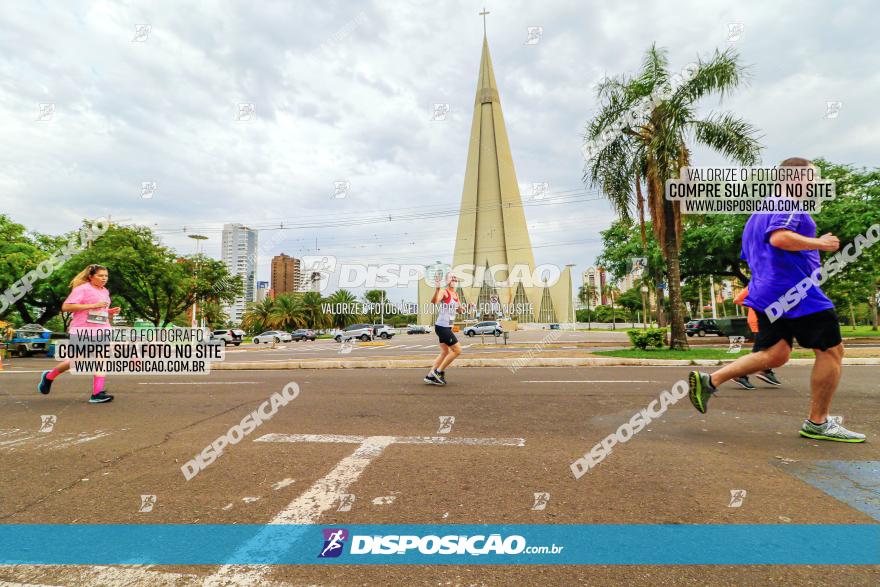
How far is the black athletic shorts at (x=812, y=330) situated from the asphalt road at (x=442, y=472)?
2.65 feet

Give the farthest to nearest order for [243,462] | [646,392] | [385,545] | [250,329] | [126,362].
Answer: [250,329]
[126,362]
[646,392]
[243,462]
[385,545]

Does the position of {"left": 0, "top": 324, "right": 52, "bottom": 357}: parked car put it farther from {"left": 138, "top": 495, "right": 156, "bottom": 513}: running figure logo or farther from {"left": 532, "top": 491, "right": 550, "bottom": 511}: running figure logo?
{"left": 532, "top": 491, "right": 550, "bottom": 511}: running figure logo

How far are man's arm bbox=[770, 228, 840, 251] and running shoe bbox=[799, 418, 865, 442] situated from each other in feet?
4.80

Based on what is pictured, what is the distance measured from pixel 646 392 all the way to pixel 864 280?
69.2ft

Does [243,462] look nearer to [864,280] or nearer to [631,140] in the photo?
[631,140]

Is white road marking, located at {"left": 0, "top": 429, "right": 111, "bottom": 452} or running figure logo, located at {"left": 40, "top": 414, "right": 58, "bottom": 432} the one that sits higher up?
white road marking, located at {"left": 0, "top": 429, "right": 111, "bottom": 452}

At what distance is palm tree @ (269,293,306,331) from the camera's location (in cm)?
5823

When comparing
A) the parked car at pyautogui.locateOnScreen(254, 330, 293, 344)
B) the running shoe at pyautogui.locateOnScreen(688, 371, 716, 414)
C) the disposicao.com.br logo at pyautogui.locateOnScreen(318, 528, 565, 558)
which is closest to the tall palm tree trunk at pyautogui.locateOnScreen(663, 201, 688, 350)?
the running shoe at pyautogui.locateOnScreen(688, 371, 716, 414)

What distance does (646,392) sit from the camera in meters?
6.07

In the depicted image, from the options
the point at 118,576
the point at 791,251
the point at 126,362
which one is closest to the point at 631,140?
the point at 791,251

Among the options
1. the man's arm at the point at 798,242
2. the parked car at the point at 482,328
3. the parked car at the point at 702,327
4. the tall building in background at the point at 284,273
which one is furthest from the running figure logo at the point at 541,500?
the tall building in background at the point at 284,273

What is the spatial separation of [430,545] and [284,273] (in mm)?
95106

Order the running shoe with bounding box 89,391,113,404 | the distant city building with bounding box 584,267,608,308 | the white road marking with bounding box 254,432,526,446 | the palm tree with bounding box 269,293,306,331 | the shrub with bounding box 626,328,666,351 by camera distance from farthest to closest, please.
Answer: the distant city building with bounding box 584,267,608,308 < the palm tree with bounding box 269,293,306,331 < the shrub with bounding box 626,328,666,351 < the running shoe with bounding box 89,391,113,404 < the white road marking with bounding box 254,432,526,446

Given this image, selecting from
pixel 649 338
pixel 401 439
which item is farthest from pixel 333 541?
pixel 649 338
